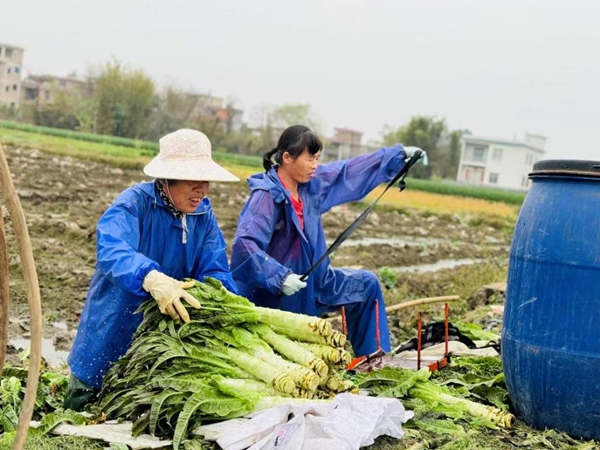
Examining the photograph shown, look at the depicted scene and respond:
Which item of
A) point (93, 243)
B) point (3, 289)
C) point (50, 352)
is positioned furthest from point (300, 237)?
point (93, 243)

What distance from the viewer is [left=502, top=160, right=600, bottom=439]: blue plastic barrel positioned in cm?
396

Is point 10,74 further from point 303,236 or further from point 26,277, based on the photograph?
point 26,277

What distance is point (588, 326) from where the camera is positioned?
3951mm

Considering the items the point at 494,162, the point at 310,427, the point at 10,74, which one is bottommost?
the point at 310,427

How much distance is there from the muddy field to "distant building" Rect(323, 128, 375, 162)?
54.9 meters

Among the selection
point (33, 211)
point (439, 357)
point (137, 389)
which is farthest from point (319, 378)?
point (33, 211)

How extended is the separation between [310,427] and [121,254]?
1.23 m

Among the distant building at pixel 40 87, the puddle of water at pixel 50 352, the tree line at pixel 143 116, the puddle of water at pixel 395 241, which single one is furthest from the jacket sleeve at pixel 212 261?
the distant building at pixel 40 87

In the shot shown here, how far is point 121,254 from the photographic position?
3.78m

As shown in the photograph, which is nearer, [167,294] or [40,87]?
[167,294]

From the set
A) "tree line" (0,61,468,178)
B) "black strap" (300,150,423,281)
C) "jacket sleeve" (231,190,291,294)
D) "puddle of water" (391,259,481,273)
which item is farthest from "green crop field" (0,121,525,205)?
"jacket sleeve" (231,190,291,294)

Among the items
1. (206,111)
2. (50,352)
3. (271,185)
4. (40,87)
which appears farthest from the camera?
(40,87)

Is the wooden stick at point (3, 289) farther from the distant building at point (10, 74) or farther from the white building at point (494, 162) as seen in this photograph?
the white building at point (494, 162)

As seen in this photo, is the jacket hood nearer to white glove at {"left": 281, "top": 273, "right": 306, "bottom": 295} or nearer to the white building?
white glove at {"left": 281, "top": 273, "right": 306, "bottom": 295}
